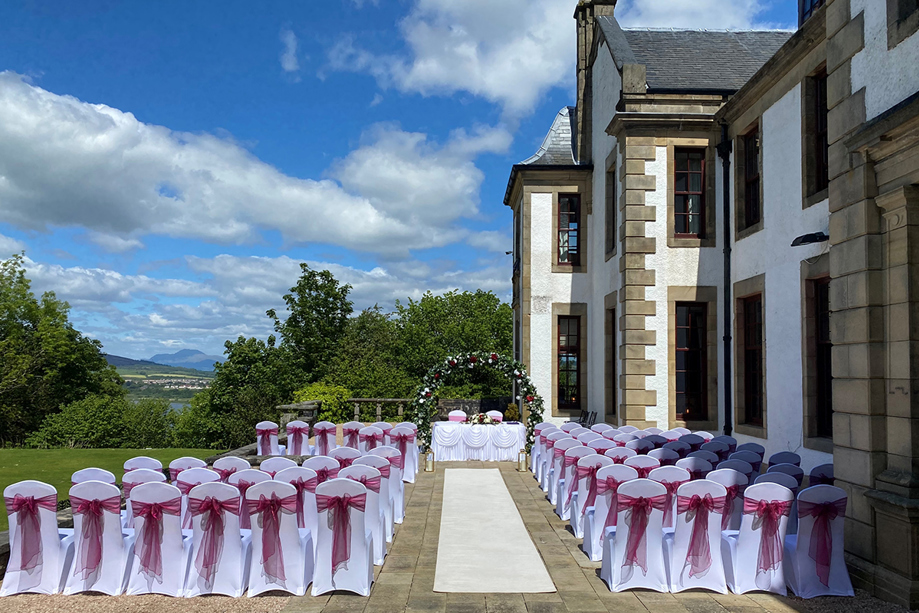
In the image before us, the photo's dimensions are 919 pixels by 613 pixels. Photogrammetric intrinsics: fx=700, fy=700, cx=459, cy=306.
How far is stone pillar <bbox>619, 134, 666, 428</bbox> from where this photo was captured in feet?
48.4

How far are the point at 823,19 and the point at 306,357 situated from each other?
3202 cm

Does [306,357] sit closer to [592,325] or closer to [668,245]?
[592,325]

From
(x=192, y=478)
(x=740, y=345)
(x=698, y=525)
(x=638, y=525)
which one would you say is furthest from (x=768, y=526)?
(x=740, y=345)

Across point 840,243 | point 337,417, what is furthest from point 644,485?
point 337,417

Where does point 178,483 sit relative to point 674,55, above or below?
below

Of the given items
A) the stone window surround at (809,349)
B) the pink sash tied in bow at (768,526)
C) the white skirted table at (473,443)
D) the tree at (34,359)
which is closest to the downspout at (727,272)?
the stone window surround at (809,349)

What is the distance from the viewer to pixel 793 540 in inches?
278

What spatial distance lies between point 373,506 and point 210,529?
1821 millimetres

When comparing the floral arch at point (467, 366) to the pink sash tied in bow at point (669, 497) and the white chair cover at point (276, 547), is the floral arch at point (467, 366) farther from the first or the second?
the white chair cover at point (276, 547)

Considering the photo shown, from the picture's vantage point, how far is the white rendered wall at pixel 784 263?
1091cm

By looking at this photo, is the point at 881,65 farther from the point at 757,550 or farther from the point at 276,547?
the point at 276,547

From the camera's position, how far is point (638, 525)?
6723 mm

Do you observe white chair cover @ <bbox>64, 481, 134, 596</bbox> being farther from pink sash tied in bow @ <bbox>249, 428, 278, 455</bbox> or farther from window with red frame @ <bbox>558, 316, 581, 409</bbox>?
window with red frame @ <bbox>558, 316, 581, 409</bbox>

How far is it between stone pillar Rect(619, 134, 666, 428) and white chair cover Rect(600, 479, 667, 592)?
26.4ft
